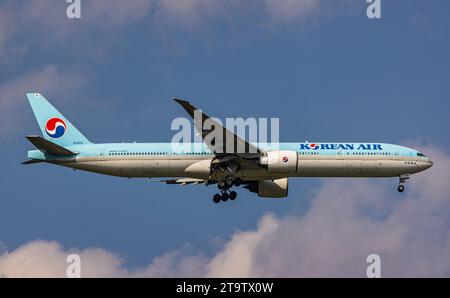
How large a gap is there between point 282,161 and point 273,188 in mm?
8002

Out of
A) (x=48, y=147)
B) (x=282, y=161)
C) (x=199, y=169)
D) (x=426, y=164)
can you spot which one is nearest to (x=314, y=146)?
(x=282, y=161)

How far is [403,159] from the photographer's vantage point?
76812mm

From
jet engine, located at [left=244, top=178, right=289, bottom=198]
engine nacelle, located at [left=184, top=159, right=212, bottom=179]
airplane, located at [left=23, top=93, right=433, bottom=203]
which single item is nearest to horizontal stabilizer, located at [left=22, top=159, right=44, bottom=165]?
airplane, located at [left=23, top=93, right=433, bottom=203]

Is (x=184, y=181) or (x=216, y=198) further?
(x=184, y=181)

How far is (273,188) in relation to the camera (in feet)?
260

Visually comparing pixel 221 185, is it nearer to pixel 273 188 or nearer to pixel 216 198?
pixel 216 198

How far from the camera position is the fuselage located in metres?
73.9

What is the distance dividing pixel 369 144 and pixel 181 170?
1587cm

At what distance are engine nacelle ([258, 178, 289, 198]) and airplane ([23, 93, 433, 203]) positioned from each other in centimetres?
266

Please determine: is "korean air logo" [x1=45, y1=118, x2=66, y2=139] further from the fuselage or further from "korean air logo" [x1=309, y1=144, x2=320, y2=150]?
"korean air logo" [x1=309, y1=144, x2=320, y2=150]
